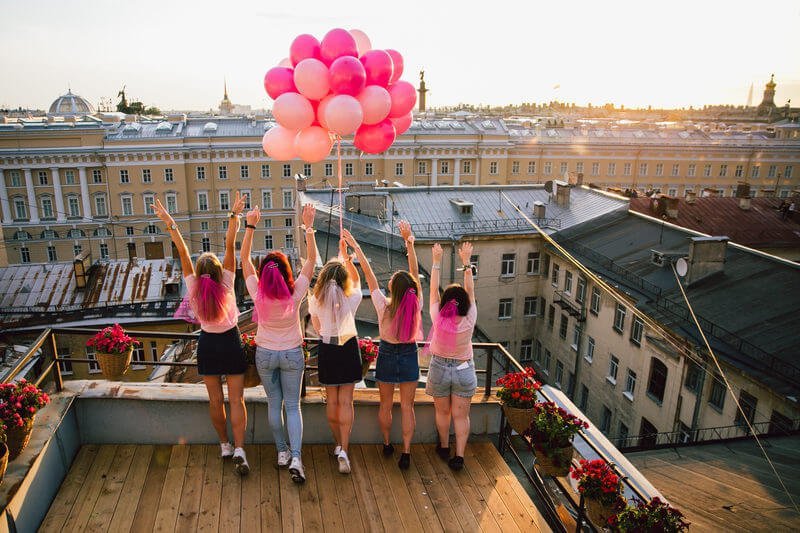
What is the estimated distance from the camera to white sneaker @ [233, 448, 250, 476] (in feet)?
15.0

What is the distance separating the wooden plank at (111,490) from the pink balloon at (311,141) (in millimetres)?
3227

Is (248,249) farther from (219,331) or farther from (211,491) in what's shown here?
(211,491)

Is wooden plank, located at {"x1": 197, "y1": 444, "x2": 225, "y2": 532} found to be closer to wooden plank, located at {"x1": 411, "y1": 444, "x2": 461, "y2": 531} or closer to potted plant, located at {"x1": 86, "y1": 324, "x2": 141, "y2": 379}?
potted plant, located at {"x1": 86, "y1": 324, "x2": 141, "y2": 379}

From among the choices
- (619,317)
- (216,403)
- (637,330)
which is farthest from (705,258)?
(216,403)

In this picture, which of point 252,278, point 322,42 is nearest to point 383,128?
point 322,42

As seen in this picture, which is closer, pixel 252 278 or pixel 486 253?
pixel 252 278

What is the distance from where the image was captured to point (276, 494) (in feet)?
14.5

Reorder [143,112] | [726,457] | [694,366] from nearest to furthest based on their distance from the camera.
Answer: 1. [726,457]
2. [694,366]
3. [143,112]

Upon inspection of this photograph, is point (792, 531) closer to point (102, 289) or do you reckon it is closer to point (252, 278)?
point (252, 278)

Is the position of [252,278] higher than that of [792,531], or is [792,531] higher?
[252,278]

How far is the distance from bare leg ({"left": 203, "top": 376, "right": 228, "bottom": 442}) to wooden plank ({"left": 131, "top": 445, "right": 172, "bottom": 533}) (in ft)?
1.77

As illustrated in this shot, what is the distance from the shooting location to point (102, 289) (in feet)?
70.1

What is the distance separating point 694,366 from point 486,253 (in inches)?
402

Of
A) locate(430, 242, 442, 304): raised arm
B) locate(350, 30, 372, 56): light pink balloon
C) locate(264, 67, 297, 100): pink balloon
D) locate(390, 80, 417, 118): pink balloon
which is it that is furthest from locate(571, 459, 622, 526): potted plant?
locate(350, 30, 372, 56): light pink balloon
